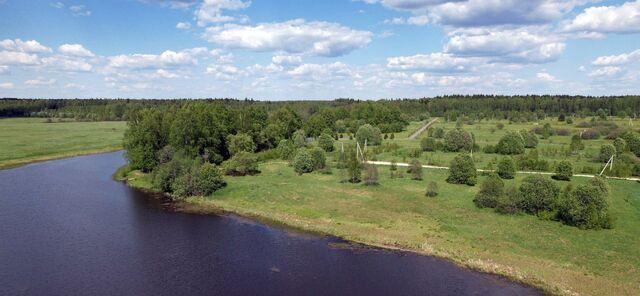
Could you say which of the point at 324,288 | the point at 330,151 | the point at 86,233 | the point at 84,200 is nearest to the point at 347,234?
the point at 324,288

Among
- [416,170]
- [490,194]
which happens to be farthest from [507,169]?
[490,194]

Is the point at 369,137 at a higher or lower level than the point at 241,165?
higher

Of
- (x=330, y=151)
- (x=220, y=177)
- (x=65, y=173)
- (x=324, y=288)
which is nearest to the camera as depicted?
(x=324, y=288)

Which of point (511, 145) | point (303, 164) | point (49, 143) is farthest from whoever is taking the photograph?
point (49, 143)

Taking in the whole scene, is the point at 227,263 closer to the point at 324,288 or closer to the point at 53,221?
the point at 324,288

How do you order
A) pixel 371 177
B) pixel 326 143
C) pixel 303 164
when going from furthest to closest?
pixel 326 143 < pixel 303 164 < pixel 371 177

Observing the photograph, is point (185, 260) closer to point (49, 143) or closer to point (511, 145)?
point (511, 145)
